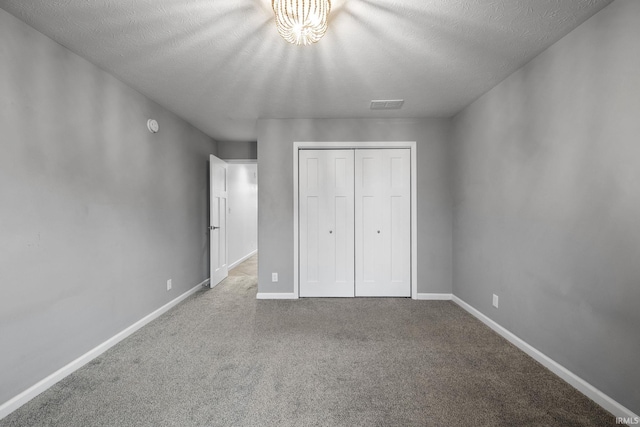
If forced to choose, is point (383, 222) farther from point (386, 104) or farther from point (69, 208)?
point (69, 208)

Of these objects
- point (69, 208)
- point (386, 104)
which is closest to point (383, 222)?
point (386, 104)

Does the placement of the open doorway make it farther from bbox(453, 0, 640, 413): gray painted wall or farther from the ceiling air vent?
bbox(453, 0, 640, 413): gray painted wall

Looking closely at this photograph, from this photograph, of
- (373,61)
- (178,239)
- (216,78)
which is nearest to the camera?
(373,61)

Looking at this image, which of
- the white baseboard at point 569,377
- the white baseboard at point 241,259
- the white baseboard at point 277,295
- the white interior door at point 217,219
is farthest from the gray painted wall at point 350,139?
the white baseboard at point 241,259

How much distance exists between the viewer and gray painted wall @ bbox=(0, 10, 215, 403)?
167cm

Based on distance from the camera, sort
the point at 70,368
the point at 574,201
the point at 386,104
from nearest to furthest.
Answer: the point at 574,201
the point at 70,368
the point at 386,104

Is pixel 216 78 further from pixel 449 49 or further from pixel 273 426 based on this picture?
pixel 273 426

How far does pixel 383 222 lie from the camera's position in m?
3.66

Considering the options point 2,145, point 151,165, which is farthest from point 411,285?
point 2,145

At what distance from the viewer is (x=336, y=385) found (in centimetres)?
183

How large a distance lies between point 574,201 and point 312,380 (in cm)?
215

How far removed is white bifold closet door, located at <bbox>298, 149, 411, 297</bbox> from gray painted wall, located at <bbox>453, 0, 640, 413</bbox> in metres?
1.09

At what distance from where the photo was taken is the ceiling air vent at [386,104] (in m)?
3.04

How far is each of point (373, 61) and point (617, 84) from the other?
5.04ft
